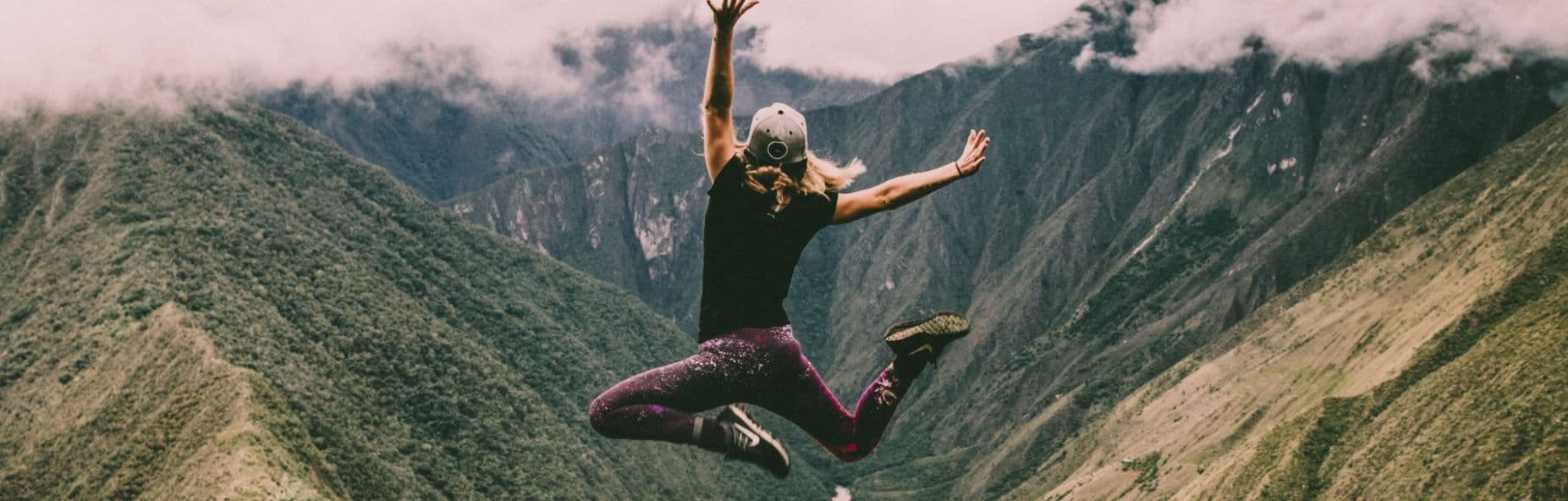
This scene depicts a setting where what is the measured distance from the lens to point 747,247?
847cm

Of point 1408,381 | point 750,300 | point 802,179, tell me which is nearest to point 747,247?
point 750,300

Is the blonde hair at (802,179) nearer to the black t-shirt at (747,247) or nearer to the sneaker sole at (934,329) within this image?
the black t-shirt at (747,247)

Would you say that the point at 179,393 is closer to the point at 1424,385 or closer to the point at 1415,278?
the point at 1424,385

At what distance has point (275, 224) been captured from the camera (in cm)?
18238

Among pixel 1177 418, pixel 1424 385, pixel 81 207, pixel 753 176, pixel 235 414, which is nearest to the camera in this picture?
pixel 753 176

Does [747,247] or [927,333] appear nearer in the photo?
[747,247]

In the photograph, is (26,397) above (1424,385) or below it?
above

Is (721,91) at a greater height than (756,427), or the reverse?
(721,91)

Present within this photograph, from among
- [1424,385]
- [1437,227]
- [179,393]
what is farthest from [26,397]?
[1437,227]

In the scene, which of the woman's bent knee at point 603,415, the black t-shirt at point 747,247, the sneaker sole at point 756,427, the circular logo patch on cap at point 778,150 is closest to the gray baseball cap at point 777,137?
the circular logo patch on cap at point 778,150

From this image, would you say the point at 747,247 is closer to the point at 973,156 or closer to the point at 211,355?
the point at 973,156

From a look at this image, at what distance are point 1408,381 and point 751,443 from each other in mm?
133481

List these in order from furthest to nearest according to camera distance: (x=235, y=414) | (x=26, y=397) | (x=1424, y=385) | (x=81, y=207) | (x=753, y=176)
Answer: (x=81, y=207) → (x=26, y=397) → (x=1424, y=385) → (x=235, y=414) → (x=753, y=176)

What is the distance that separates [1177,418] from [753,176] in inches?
7077
